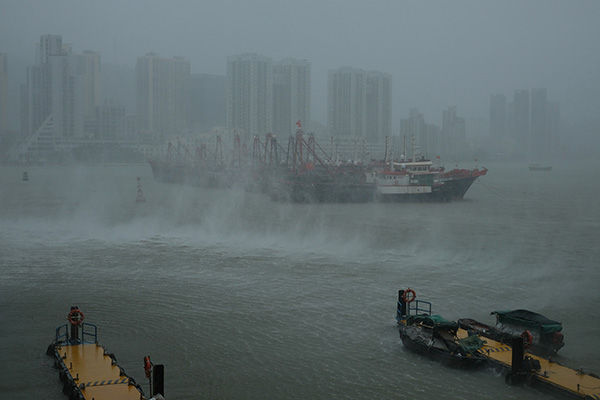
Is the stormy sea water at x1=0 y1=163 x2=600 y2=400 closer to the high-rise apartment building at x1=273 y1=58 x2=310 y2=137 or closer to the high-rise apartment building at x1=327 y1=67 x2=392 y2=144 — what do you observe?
the high-rise apartment building at x1=327 y1=67 x2=392 y2=144

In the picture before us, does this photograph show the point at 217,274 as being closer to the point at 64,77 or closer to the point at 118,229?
the point at 118,229

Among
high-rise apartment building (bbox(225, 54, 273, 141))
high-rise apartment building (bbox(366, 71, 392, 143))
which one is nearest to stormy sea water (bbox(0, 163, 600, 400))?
high-rise apartment building (bbox(366, 71, 392, 143))

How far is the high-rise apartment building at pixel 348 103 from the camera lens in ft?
119

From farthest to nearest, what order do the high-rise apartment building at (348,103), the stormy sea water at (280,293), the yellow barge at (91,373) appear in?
1. the high-rise apartment building at (348,103)
2. the stormy sea water at (280,293)
3. the yellow barge at (91,373)

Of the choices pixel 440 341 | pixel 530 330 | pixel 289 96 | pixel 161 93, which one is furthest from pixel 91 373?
pixel 289 96

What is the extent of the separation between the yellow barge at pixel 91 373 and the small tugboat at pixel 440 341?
2.17m

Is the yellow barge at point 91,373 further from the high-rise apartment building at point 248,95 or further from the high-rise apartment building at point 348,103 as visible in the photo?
the high-rise apartment building at point 248,95

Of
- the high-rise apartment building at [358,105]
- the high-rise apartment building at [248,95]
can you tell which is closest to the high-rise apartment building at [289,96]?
the high-rise apartment building at [248,95]

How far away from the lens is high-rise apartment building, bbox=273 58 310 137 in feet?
126

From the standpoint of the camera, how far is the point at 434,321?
199 inches

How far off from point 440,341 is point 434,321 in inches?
8.0

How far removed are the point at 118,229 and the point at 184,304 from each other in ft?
23.3

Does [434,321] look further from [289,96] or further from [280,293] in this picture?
[289,96]

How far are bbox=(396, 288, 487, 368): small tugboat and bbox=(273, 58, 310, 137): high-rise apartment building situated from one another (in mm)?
33230
